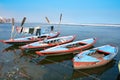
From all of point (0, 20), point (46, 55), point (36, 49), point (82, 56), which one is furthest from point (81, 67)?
point (0, 20)

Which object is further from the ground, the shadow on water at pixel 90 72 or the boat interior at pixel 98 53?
the boat interior at pixel 98 53

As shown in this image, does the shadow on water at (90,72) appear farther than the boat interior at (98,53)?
No

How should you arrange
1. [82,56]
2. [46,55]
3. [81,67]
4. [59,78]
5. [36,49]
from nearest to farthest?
[59,78]
[81,67]
[82,56]
[46,55]
[36,49]

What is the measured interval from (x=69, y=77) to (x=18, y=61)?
23.6 feet

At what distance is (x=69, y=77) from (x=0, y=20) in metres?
173

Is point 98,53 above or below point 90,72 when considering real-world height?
above

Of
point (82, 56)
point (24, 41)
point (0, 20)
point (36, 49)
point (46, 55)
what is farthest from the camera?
point (0, 20)

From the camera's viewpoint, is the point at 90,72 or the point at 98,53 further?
the point at 98,53

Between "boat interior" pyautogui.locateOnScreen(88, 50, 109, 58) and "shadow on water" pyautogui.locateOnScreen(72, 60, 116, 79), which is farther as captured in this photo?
"boat interior" pyautogui.locateOnScreen(88, 50, 109, 58)

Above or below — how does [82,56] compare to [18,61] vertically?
above

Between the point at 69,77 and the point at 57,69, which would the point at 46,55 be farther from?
the point at 69,77

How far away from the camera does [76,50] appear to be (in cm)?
2106

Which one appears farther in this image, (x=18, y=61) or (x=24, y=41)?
(x=24, y=41)

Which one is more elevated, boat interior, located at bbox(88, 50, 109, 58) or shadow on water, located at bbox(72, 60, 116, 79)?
boat interior, located at bbox(88, 50, 109, 58)
